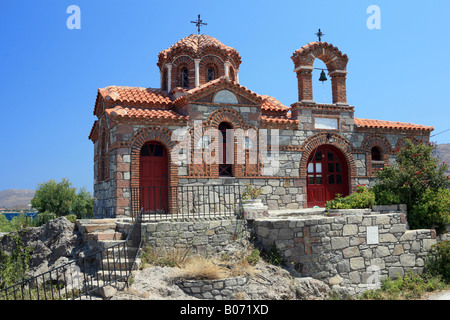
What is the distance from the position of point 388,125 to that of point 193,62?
904 cm

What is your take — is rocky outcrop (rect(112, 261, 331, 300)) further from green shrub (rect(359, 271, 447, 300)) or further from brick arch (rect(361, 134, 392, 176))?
brick arch (rect(361, 134, 392, 176))

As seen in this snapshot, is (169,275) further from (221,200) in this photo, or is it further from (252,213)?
(221,200)

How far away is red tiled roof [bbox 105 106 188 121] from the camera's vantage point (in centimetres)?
1391

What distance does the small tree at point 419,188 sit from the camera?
12.7m

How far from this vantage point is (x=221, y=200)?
14.6 m

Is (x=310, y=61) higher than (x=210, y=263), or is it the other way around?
(x=310, y=61)

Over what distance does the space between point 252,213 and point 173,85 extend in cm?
800

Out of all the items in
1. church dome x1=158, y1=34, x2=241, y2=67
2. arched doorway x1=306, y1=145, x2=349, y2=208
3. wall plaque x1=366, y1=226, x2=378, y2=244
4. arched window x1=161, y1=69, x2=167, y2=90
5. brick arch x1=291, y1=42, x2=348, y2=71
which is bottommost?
wall plaque x1=366, y1=226, x2=378, y2=244

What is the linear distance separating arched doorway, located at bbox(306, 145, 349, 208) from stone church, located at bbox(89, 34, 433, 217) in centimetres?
4

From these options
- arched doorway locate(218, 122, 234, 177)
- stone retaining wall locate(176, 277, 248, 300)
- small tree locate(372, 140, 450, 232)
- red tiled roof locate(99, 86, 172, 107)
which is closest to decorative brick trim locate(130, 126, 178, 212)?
red tiled roof locate(99, 86, 172, 107)

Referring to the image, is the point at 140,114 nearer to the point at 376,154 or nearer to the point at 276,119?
the point at 276,119

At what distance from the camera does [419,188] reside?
13.3 metres

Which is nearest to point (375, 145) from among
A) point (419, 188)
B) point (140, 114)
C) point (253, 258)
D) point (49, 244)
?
point (419, 188)

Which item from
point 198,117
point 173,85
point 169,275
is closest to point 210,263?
point 169,275
